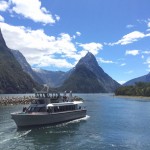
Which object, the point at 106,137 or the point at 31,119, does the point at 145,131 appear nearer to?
the point at 106,137

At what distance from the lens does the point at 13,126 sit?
2783 inches

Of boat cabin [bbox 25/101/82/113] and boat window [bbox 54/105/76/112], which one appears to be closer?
boat cabin [bbox 25/101/82/113]

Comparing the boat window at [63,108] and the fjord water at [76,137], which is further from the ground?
the boat window at [63,108]

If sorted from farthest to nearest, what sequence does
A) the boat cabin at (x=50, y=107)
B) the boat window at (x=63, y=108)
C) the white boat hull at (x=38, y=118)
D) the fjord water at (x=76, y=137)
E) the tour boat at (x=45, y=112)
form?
the boat window at (x=63, y=108) → the boat cabin at (x=50, y=107) → the tour boat at (x=45, y=112) → the white boat hull at (x=38, y=118) → the fjord water at (x=76, y=137)

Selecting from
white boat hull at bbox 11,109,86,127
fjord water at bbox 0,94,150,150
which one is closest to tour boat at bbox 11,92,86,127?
white boat hull at bbox 11,109,86,127

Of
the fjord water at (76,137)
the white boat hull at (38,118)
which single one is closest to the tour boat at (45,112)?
the white boat hull at (38,118)

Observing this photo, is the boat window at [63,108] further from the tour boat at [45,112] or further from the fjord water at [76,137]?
the fjord water at [76,137]

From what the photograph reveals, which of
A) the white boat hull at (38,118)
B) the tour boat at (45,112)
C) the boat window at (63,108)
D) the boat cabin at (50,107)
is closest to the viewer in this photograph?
the white boat hull at (38,118)

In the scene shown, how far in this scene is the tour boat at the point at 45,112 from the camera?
67062 mm

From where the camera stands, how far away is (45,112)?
71.5 metres

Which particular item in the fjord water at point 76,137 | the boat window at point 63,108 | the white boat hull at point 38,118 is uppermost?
the boat window at point 63,108

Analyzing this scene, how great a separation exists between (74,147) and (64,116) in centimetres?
2697

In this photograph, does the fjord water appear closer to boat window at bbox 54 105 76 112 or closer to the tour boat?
the tour boat

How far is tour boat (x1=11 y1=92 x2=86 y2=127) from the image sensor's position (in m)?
67.1
